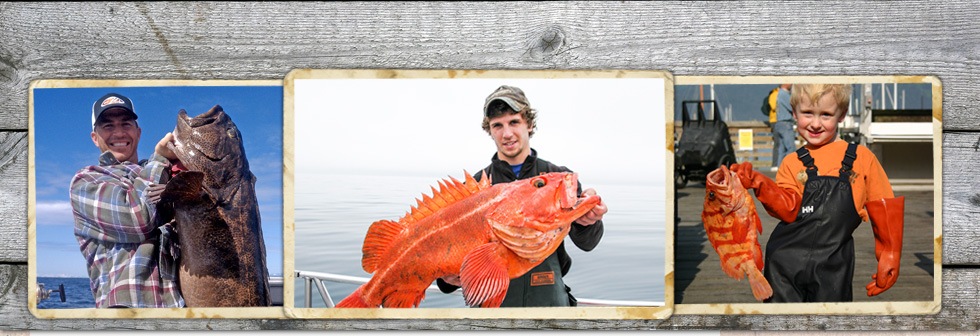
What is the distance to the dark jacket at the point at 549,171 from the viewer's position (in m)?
3.53

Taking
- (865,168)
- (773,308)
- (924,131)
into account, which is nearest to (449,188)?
(773,308)

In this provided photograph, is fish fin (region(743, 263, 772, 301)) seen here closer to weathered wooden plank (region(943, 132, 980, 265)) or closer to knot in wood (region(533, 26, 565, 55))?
weathered wooden plank (region(943, 132, 980, 265))

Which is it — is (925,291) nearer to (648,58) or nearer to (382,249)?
(648,58)

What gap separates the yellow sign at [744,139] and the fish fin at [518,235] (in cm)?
75

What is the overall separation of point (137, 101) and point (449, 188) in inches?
45.7

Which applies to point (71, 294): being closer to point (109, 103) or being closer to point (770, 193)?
point (109, 103)

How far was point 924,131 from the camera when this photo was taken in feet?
11.8

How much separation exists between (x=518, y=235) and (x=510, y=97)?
1.60ft

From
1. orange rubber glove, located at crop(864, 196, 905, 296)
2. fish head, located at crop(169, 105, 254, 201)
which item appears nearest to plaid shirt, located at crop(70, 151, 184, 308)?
fish head, located at crop(169, 105, 254, 201)

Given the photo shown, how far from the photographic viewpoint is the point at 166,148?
3.56 meters

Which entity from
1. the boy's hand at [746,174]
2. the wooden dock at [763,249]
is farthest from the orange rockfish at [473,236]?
the boy's hand at [746,174]

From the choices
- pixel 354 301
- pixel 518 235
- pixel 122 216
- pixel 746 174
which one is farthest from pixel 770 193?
pixel 122 216

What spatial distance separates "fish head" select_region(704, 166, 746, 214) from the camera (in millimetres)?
3557

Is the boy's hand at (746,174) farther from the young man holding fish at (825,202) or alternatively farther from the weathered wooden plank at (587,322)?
the weathered wooden plank at (587,322)
